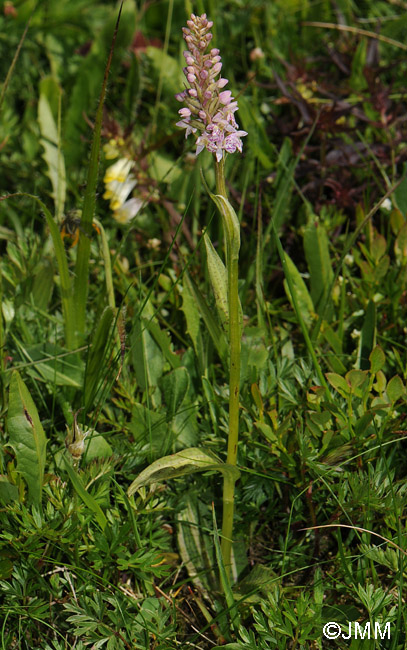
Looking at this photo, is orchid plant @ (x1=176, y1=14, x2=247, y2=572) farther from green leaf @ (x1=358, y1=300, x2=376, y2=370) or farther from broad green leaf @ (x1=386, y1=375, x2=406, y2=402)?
green leaf @ (x1=358, y1=300, x2=376, y2=370)

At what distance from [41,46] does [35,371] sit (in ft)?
6.26

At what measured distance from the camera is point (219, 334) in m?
1.81

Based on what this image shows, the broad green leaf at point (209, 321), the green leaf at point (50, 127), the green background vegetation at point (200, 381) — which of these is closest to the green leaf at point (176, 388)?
the green background vegetation at point (200, 381)

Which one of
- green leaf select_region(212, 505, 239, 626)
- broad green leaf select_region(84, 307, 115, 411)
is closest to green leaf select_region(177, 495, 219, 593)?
green leaf select_region(212, 505, 239, 626)

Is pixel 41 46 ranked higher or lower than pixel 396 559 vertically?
higher

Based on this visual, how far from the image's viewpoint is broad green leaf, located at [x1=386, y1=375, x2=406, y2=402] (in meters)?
1.58

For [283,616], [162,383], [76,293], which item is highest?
[76,293]

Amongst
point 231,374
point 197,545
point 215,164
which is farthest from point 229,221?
point 197,545

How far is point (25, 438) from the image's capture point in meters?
1.49

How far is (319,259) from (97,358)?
0.78 metres

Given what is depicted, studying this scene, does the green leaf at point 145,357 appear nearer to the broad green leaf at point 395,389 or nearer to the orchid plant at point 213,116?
→ the orchid plant at point 213,116

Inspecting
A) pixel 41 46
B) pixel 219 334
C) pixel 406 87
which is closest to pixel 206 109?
pixel 219 334

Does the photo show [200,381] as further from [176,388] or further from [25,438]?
[25,438]

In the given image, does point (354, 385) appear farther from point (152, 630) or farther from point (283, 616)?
point (152, 630)
